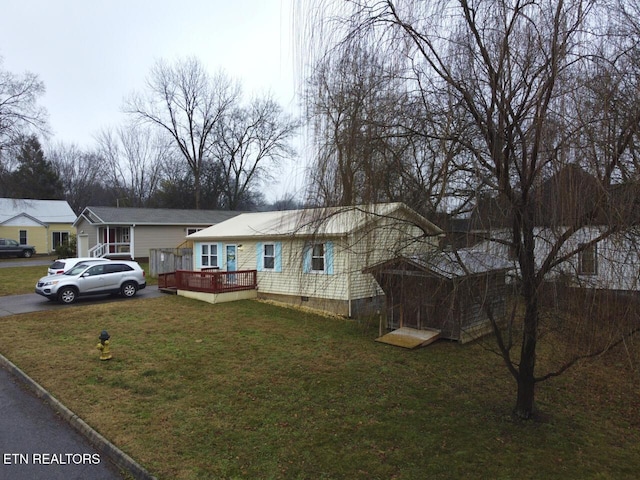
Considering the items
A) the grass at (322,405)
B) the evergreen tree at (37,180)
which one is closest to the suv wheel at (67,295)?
the grass at (322,405)

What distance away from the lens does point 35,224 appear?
3797 cm

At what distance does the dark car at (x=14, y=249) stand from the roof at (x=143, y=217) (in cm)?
1029

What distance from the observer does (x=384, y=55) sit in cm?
444

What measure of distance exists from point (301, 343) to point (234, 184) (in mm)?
40734

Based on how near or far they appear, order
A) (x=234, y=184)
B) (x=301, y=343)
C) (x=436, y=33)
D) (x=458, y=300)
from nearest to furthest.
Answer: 1. (x=436, y=33)
2. (x=458, y=300)
3. (x=301, y=343)
4. (x=234, y=184)

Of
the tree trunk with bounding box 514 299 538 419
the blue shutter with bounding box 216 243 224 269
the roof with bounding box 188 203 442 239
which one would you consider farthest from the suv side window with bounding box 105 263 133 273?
the tree trunk with bounding box 514 299 538 419

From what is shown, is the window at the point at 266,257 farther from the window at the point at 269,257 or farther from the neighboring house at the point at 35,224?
the neighboring house at the point at 35,224

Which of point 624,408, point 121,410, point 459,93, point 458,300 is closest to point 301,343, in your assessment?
point 121,410

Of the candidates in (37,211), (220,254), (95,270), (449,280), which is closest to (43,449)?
(449,280)

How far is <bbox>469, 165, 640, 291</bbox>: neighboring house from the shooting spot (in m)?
3.53

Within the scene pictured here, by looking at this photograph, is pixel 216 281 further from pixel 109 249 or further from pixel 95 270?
pixel 109 249

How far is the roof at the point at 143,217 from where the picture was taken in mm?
26344

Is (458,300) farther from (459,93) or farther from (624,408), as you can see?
(624,408)

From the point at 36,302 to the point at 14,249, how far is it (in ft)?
80.7
